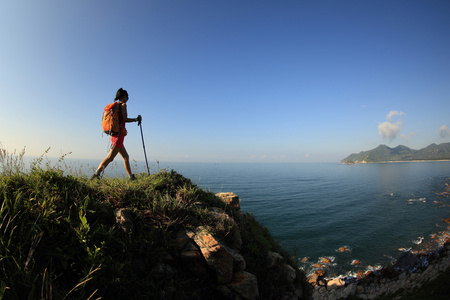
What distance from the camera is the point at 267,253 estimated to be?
5.83 meters

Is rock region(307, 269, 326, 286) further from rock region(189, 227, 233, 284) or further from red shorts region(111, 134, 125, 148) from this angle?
red shorts region(111, 134, 125, 148)

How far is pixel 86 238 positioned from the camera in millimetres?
3131

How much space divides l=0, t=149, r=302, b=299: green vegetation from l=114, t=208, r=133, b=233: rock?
0.28 ft

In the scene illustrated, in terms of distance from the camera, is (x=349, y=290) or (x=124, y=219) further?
(x=349, y=290)

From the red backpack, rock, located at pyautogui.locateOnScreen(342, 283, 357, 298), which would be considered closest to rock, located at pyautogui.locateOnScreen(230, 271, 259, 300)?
the red backpack

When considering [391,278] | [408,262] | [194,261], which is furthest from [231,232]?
[408,262]

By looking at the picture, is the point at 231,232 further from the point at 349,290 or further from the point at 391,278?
the point at 391,278

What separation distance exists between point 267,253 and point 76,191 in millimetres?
5599

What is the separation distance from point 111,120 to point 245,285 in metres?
6.26

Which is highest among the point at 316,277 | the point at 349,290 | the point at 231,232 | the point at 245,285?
the point at 231,232

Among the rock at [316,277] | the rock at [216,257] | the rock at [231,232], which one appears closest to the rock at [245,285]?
the rock at [216,257]

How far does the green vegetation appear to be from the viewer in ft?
8.13

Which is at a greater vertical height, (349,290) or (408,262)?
(349,290)

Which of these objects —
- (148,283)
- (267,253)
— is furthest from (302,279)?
(148,283)
